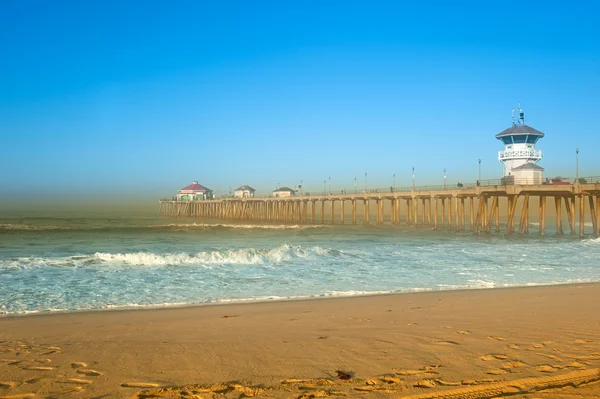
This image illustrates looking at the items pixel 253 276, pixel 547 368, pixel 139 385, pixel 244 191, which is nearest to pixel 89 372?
pixel 139 385

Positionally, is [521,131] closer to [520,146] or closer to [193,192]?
[520,146]

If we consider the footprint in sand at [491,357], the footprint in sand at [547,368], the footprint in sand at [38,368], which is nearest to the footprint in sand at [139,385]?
the footprint in sand at [38,368]

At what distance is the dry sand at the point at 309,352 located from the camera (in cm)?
356

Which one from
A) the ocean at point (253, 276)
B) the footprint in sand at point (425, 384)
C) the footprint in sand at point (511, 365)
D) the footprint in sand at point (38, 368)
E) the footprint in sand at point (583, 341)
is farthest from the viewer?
the ocean at point (253, 276)

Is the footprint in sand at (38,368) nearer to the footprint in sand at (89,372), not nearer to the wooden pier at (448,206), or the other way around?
the footprint in sand at (89,372)

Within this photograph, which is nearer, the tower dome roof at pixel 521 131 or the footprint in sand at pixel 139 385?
the footprint in sand at pixel 139 385

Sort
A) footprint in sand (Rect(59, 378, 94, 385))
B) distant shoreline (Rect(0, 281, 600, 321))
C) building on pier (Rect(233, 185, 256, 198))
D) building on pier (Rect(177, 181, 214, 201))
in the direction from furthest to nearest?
building on pier (Rect(177, 181, 214, 201)), building on pier (Rect(233, 185, 256, 198)), distant shoreline (Rect(0, 281, 600, 321)), footprint in sand (Rect(59, 378, 94, 385))

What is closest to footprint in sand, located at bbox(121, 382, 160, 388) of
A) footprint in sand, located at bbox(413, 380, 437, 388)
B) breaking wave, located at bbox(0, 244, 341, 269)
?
footprint in sand, located at bbox(413, 380, 437, 388)

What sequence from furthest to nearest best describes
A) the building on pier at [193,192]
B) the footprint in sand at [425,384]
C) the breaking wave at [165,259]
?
the building on pier at [193,192] → the breaking wave at [165,259] → the footprint in sand at [425,384]

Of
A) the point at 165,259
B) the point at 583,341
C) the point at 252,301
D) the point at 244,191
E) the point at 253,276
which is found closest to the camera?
the point at 583,341

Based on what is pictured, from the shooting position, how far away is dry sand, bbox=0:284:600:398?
11.7ft

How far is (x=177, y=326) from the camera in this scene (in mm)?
6312

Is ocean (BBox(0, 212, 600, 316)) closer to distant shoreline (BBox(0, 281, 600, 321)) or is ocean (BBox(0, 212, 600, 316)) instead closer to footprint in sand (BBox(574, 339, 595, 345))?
distant shoreline (BBox(0, 281, 600, 321))

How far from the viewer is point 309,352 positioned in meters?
4.67
